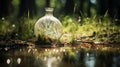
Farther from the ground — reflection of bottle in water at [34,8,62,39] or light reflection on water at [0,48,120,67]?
reflection of bottle in water at [34,8,62,39]

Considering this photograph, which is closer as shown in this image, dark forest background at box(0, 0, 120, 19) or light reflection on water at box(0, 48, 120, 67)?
light reflection on water at box(0, 48, 120, 67)

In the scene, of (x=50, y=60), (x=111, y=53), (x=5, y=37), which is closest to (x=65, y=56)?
(x=50, y=60)

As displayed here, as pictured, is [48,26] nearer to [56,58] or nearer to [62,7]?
[62,7]

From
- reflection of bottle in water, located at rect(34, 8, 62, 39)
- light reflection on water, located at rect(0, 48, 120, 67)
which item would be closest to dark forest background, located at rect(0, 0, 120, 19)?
reflection of bottle in water, located at rect(34, 8, 62, 39)

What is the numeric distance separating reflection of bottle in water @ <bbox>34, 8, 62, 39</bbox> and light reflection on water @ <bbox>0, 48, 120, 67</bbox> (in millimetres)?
276

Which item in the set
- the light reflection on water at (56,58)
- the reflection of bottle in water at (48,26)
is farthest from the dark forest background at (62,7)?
the light reflection on water at (56,58)

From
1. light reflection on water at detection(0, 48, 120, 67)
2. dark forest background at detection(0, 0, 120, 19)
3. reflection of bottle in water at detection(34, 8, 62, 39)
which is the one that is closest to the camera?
light reflection on water at detection(0, 48, 120, 67)

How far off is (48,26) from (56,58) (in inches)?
29.9

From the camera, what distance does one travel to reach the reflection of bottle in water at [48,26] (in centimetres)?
347

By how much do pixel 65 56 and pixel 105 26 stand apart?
1107 millimetres

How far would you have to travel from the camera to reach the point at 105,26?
383 centimetres

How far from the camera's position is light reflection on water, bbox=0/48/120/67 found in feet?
8.40

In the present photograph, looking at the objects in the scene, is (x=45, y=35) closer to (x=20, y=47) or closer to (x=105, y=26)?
(x=20, y=47)

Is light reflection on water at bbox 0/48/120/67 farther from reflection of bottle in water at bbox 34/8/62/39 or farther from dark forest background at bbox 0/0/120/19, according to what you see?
dark forest background at bbox 0/0/120/19
